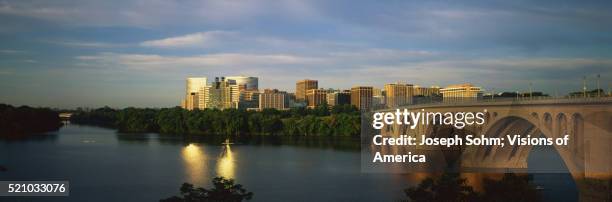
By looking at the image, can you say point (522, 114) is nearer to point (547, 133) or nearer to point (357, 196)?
point (547, 133)

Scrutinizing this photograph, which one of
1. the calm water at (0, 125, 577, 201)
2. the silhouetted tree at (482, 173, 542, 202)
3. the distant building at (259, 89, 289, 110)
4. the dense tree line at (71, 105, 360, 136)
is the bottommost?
the calm water at (0, 125, 577, 201)

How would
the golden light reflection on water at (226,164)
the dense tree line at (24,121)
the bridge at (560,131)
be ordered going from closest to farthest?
the bridge at (560,131) → the golden light reflection on water at (226,164) → the dense tree line at (24,121)

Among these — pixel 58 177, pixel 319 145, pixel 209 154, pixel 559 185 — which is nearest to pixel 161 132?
pixel 319 145

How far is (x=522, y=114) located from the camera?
22891 millimetres

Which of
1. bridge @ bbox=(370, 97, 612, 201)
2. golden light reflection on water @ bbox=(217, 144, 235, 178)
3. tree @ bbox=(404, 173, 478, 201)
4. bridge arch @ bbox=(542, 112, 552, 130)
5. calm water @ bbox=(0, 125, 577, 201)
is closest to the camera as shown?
tree @ bbox=(404, 173, 478, 201)

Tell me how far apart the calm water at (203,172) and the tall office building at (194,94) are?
95440 millimetres

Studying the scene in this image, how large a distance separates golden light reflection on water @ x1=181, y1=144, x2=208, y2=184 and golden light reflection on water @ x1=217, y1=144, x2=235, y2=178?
77cm

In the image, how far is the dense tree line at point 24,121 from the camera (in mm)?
52781

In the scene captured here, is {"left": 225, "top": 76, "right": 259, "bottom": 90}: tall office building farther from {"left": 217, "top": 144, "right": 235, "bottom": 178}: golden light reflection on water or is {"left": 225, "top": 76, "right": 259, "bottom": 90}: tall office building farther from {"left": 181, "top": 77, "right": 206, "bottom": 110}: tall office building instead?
{"left": 217, "top": 144, "right": 235, "bottom": 178}: golden light reflection on water

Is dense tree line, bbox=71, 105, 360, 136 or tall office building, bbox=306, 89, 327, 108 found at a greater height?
tall office building, bbox=306, 89, 327, 108

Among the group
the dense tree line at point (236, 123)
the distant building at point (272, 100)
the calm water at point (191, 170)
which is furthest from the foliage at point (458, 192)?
the distant building at point (272, 100)

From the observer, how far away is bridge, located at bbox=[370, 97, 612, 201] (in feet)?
57.9

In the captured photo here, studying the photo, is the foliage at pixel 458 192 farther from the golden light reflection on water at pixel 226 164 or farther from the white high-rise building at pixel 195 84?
the white high-rise building at pixel 195 84

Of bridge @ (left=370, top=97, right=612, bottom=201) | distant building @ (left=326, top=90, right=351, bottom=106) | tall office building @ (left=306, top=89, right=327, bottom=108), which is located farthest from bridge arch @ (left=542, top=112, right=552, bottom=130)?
tall office building @ (left=306, top=89, right=327, bottom=108)
